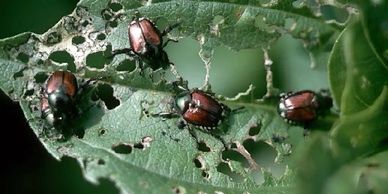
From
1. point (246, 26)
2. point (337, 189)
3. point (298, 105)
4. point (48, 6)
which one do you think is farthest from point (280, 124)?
point (48, 6)

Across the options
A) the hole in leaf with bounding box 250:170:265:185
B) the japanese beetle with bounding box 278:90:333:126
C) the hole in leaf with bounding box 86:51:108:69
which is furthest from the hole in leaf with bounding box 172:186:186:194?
the hole in leaf with bounding box 86:51:108:69

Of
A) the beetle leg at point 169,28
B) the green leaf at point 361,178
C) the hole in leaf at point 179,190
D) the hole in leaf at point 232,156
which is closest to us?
the green leaf at point 361,178

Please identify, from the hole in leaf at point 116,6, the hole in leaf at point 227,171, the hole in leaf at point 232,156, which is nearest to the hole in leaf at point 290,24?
the hole in leaf at point 232,156

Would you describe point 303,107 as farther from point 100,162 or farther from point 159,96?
point 100,162

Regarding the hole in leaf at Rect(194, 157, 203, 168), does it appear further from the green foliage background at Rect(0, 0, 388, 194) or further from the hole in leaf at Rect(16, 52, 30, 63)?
the hole in leaf at Rect(16, 52, 30, 63)

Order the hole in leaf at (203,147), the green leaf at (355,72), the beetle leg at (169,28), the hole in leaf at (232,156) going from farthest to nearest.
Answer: the beetle leg at (169,28) → the hole in leaf at (232,156) → the hole in leaf at (203,147) → the green leaf at (355,72)

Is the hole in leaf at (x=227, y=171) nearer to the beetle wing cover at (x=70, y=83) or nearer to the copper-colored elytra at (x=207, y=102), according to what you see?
the copper-colored elytra at (x=207, y=102)

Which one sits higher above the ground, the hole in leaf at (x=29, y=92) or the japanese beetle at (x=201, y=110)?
the hole in leaf at (x=29, y=92)

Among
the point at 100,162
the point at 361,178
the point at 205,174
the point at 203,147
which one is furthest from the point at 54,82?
the point at 361,178

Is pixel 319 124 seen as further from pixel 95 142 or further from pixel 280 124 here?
pixel 95 142
